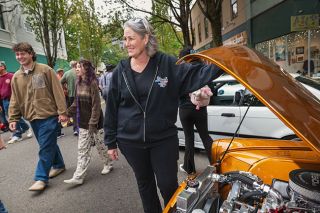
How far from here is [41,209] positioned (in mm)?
3924

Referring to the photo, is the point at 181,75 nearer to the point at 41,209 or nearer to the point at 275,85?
the point at 275,85

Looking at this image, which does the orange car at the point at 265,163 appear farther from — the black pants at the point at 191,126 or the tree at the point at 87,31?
the tree at the point at 87,31

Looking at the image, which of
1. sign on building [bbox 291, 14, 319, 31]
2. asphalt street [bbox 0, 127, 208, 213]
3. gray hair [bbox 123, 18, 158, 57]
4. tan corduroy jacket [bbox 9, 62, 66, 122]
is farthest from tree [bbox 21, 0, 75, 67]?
gray hair [bbox 123, 18, 158, 57]

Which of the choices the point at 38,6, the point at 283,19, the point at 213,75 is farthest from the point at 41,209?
the point at 38,6

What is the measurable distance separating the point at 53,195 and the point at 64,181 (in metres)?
0.26

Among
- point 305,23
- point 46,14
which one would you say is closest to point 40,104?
point 305,23

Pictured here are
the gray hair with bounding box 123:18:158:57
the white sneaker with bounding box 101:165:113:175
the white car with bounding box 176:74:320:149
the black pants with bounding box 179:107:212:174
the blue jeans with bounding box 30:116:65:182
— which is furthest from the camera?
the white sneaker with bounding box 101:165:113:175

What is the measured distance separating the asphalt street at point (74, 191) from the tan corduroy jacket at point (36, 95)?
114 centimetres

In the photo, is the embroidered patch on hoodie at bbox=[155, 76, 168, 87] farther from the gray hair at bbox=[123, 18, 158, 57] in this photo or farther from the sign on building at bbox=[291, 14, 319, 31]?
the sign on building at bbox=[291, 14, 319, 31]

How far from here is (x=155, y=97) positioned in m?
2.45

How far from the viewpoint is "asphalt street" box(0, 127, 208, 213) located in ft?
12.7

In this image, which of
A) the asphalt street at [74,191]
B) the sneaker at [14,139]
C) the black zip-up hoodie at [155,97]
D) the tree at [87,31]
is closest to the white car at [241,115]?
the asphalt street at [74,191]

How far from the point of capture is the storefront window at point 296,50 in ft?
38.4

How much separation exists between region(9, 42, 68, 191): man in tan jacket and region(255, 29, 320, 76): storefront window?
9.30m
